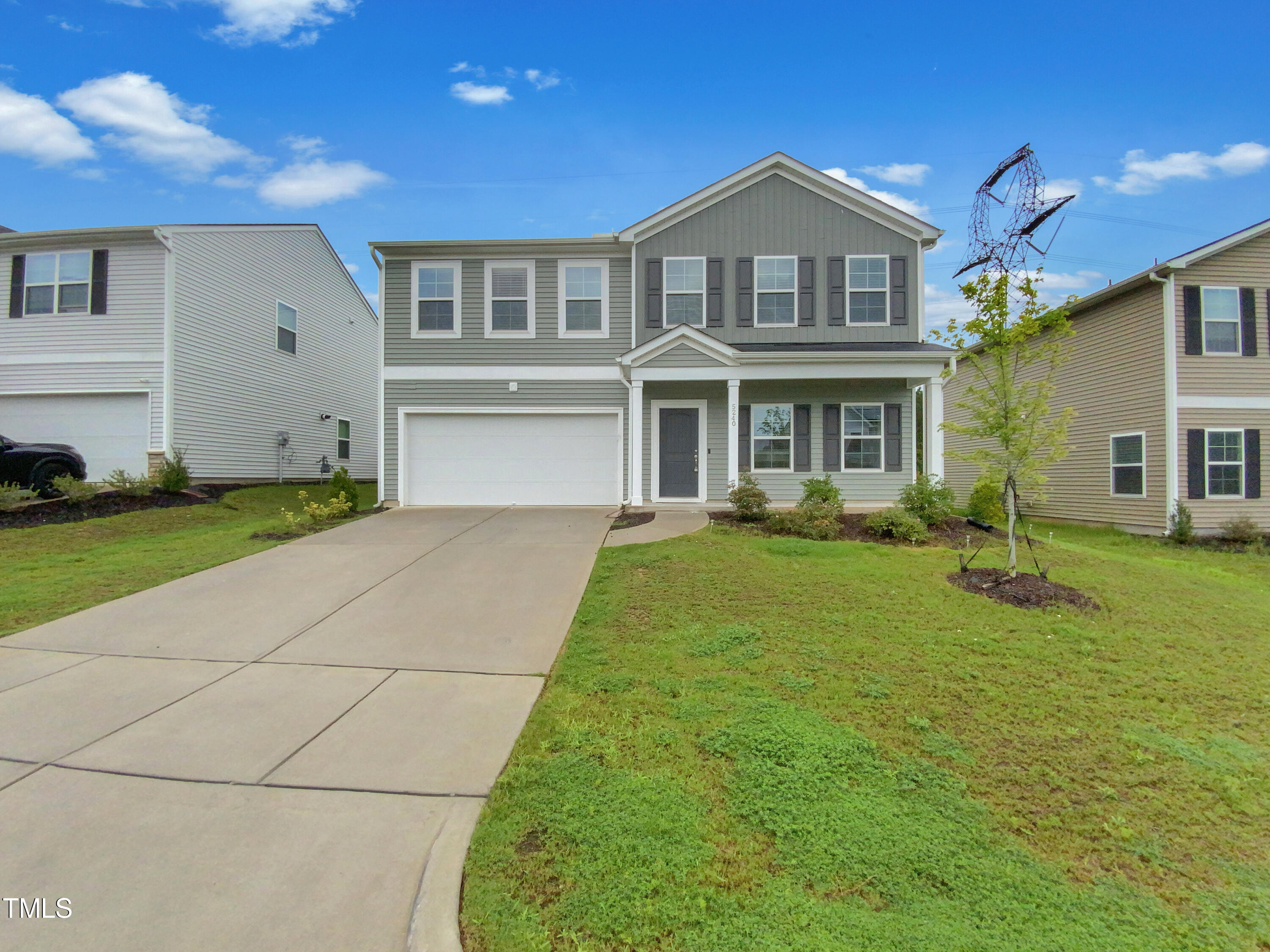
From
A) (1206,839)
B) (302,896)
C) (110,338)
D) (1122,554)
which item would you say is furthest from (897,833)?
(110,338)

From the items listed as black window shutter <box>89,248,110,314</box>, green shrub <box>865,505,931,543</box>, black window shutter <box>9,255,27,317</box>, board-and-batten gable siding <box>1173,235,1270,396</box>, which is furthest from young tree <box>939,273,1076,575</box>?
black window shutter <box>9,255,27,317</box>

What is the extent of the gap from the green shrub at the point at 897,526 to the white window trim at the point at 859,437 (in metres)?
3.13

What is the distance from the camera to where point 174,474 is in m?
13.8

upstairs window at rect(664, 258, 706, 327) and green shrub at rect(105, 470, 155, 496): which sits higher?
upstairs window at rect(664, 258, 706, 327)

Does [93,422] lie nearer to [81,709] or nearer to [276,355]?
[276,355]

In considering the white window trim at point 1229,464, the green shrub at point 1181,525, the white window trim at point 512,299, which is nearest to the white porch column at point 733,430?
the white window trim at point 512,299

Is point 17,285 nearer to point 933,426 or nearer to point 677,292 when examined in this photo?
point 677,292

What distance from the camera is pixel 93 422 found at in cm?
1442

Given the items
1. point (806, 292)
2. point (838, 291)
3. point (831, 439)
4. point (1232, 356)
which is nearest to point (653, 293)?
point (806, 292)

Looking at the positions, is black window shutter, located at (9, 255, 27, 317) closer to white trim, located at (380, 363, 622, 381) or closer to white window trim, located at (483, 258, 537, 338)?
white trim, located at (380, 363, 622, 381)

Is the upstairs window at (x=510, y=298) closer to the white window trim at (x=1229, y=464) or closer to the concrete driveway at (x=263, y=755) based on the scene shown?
the concrete driveway at (x=263, y=755)

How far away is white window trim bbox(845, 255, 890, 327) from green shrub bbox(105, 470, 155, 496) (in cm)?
1517

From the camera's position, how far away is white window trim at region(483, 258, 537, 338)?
44.9 ft

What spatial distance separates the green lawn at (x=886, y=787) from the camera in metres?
2.54
